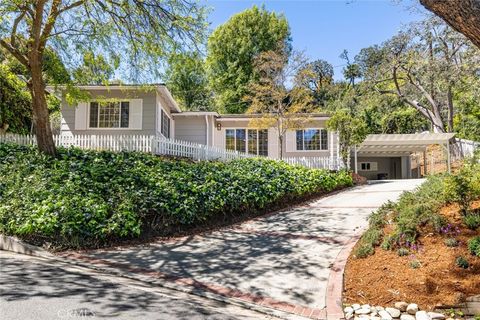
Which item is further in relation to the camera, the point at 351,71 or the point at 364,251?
the point at 351,71

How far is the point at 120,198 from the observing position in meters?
8.11

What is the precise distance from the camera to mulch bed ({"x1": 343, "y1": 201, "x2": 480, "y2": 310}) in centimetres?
471

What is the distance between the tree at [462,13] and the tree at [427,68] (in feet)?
39.8

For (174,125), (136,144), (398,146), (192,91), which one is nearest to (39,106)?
(136,144)

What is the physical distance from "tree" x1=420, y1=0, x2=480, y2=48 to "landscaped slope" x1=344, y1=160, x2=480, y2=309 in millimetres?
2996

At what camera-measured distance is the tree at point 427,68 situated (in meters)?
18.7

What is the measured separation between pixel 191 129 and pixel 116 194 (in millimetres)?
12235

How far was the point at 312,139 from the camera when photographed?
68.0 feet

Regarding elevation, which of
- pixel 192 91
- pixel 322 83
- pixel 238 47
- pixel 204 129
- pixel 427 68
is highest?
pixel 238 47

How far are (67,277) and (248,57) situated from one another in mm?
29231

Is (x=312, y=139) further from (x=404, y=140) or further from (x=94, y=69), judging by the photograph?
(x=94, y=69)

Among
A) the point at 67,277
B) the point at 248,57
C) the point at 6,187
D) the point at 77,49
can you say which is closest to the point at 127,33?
the point at 77,49

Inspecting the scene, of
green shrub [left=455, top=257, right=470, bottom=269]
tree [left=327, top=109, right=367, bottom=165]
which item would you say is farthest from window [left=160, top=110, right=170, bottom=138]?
green shrub [left=455, top=257, right=470, bottom=269]

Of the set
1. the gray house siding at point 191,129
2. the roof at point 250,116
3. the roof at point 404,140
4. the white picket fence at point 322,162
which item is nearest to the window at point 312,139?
the roof at point 250,116
